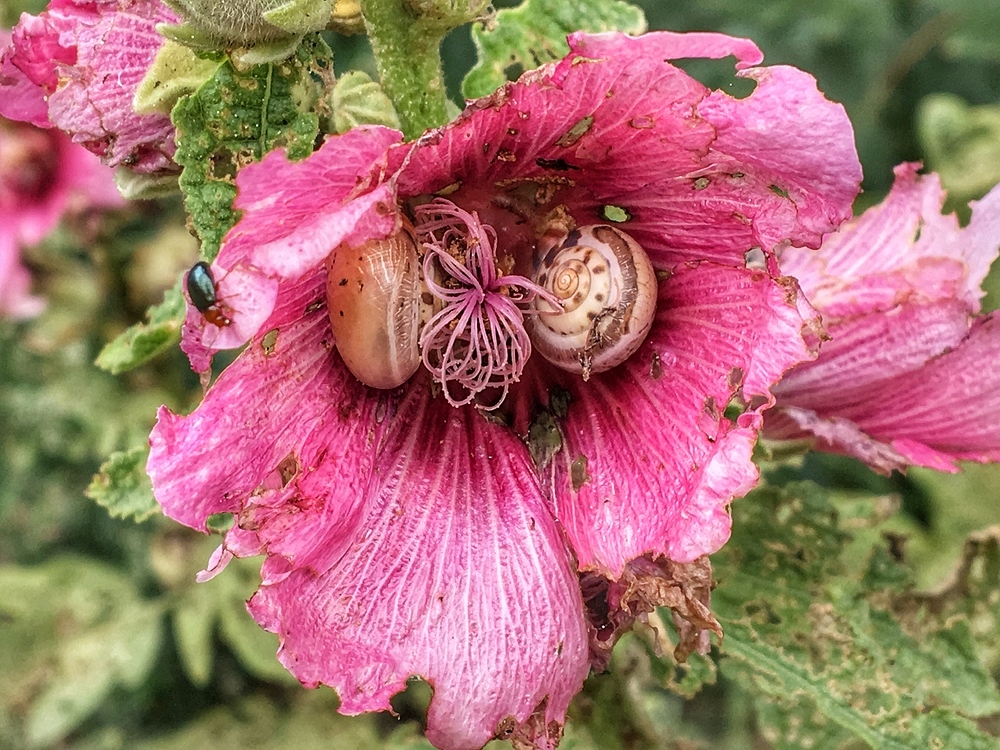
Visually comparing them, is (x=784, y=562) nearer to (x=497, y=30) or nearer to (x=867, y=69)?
(x=497, y=30)

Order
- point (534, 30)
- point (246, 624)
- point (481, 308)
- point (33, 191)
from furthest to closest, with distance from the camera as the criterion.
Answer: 1. point (33, 191)
2. point (246, 624)
3. point (534, 30)
4. point (481, 308)

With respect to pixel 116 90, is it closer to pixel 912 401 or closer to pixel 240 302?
pixel 240 302

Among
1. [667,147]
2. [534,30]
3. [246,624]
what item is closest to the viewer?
[667,147]

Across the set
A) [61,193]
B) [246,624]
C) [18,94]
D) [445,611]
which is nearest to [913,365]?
[445,611]

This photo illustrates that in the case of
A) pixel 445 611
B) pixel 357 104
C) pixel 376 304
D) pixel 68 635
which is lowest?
pixel 68 635

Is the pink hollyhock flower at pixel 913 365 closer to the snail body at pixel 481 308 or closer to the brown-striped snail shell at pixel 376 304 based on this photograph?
the snail body at pixel 481 308

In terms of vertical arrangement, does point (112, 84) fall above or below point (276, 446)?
above

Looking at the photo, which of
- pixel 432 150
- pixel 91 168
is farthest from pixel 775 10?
pixel 432 150

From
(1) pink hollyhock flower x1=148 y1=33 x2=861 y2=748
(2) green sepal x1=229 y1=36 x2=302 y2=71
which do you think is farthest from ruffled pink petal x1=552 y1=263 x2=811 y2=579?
(2) green sepal x1=229 y1=36 x2=302 y2=71
